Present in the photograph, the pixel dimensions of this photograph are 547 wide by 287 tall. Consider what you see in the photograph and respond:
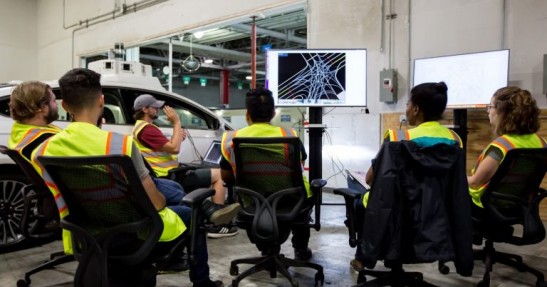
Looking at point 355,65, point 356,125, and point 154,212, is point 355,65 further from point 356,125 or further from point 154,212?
point 154,212

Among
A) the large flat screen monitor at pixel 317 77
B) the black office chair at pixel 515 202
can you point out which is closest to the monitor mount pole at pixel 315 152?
the large flat screen monitor at pixel 317 77

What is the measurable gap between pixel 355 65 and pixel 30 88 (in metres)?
2.35

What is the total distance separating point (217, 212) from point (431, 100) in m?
1.15

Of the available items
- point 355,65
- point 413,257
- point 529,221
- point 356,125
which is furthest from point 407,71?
point 413,257

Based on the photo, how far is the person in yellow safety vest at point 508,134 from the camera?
225 centimetres

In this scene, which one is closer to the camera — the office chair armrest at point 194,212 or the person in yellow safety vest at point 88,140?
the person in yellow safety vest at point 88,140

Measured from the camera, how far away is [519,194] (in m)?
2.30

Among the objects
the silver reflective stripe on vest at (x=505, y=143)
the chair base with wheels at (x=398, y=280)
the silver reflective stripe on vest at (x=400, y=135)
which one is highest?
the silver reflective stripe on vest at (x=400, y=135)

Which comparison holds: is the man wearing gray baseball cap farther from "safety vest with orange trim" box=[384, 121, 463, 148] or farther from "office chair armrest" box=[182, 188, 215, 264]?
"safety vest with orange trim" box=[384, 121, 463, 148]

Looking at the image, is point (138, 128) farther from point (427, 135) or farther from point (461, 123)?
point (461, 123)

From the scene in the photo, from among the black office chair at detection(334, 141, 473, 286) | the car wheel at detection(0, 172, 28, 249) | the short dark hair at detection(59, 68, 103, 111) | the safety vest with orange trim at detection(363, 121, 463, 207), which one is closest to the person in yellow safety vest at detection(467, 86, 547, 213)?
the safety vest with orange trim at detection(363, 121, 463, 207)

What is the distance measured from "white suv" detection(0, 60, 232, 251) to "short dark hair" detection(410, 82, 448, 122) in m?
2.54

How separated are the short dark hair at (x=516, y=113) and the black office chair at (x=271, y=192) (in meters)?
1.07

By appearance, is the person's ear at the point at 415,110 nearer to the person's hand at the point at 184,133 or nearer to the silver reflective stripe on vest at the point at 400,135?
the silver reflective stripe on vest at the point at 400,135
